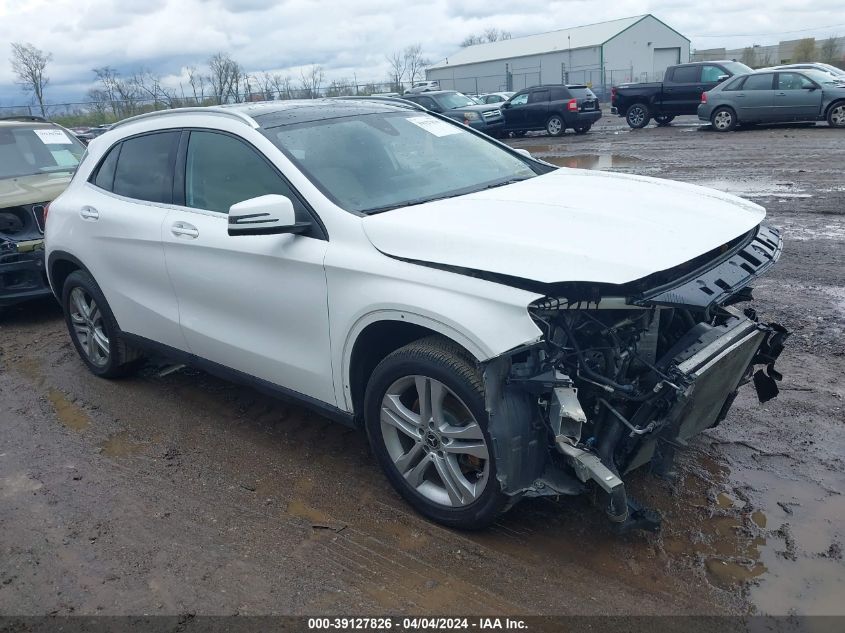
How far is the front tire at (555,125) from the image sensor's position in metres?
23.4

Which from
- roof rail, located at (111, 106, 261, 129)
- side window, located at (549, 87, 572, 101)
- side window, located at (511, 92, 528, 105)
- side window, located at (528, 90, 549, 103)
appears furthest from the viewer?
side window, located at (511, 92, 528, 105)

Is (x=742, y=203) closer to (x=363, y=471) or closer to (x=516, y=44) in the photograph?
(x=363, y=471)

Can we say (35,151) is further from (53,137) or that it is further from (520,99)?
(520,99)

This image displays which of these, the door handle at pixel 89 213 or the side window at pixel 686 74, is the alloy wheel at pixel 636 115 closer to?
the side window at pixel 686 74

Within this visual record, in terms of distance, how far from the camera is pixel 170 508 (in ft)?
12.3

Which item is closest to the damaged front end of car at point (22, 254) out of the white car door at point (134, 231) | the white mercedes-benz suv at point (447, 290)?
the white car door at point (134, 231)

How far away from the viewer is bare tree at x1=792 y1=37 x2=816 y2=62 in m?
58.5

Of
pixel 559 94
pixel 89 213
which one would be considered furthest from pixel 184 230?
pixel 559 94

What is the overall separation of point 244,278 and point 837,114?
1892 cm

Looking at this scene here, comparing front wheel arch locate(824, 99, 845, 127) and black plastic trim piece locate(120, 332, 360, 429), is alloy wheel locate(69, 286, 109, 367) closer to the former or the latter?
black plastic trim piece locate(120, 332, 360, 429)

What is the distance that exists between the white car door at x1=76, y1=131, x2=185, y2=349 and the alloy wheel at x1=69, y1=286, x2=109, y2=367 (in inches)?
15.4

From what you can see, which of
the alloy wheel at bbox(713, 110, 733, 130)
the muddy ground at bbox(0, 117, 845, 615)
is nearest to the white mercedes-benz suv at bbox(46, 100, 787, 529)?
the muddy ground at bbox(0, 117, 845, 615)

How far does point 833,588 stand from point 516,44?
225 ft

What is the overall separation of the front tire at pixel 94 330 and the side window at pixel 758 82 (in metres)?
18.5
